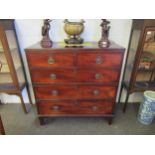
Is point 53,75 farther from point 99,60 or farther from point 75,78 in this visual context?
point 99,60

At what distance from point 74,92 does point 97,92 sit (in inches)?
10.7

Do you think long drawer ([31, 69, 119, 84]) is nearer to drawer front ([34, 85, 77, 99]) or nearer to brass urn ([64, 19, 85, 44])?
drawer front ([34, 85, 77, 99])

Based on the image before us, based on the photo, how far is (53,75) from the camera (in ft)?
4.88

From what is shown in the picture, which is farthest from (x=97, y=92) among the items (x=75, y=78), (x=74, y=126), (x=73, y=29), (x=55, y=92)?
(x=73, y=29)

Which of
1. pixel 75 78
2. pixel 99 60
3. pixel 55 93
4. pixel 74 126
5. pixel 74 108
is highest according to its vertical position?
pixel 99 60

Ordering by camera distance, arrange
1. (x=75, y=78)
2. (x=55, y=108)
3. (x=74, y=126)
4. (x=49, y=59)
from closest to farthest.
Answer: (x=49, y=59), (x=75, y=78), (x=55, y=108), (x=74, y=126)

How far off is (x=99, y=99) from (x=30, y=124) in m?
1.00

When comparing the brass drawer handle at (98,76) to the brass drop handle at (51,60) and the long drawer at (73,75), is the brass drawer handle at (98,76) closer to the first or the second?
the long drawer at (73,75)

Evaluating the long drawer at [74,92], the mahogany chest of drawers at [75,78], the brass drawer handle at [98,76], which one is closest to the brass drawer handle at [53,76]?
the mahogany chest of drawers at [75,78]

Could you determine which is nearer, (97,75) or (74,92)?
(97,75)

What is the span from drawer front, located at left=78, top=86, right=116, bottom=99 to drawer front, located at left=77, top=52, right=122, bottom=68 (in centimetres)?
28
